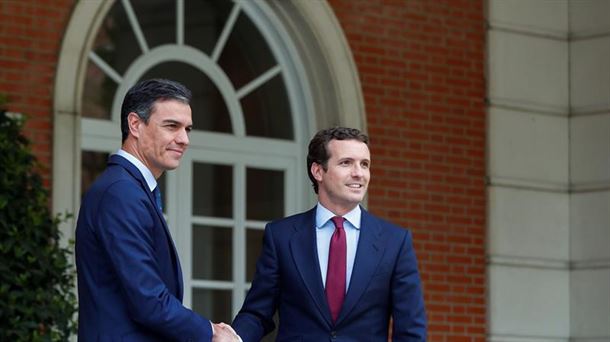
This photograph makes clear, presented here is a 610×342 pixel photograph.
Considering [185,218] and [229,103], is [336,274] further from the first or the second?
[229,103]

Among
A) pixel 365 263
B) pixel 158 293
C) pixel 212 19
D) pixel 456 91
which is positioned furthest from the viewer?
pixel 456 91

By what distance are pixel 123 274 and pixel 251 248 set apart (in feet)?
19.2

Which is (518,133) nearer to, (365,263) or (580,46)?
(580,46)

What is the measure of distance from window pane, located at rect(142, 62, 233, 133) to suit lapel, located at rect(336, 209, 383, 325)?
4406 mm

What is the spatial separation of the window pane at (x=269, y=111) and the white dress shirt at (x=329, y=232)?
180 inches

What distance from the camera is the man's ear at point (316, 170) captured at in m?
6.12

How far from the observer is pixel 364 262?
6012 millimetres

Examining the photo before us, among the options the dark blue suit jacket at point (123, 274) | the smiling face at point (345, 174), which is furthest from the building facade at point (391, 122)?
the dark blue suit jacket at point (123, 274)

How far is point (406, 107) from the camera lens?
11031 millimetres

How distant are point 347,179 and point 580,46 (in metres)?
6.19

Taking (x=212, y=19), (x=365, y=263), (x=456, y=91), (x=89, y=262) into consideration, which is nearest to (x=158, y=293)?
(x=89, y=262)

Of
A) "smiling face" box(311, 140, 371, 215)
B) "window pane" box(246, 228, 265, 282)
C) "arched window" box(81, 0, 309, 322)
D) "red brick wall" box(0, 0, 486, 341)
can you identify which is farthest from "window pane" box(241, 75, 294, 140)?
"smiling face" box(311, 140, 371, 215)

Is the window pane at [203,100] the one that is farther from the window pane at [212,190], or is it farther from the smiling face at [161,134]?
the smiling face at [161,134]

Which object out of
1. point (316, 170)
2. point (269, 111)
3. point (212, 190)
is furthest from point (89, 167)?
point (316, 170)
